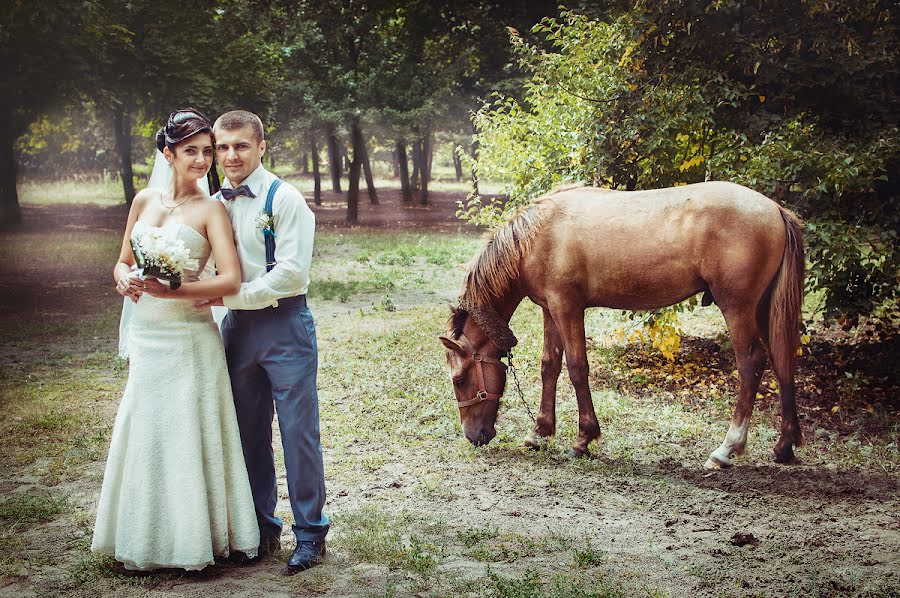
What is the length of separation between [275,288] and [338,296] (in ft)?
31.3

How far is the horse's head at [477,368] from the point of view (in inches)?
235

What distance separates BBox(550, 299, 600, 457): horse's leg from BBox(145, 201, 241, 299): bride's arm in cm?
275

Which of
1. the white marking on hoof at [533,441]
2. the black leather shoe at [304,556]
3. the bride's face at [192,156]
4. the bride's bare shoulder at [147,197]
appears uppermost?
the bride's face at [192,156]

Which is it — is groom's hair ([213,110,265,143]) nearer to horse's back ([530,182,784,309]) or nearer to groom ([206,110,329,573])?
groom ([206,110,329,573])

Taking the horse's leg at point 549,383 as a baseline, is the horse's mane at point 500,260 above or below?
above

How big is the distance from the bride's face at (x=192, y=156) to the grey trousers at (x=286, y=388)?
29.3 inches

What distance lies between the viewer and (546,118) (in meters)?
8.86

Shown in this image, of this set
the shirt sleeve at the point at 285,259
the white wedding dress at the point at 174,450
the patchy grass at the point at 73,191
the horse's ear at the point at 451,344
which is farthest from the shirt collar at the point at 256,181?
the patchy grass at the point at 73,191

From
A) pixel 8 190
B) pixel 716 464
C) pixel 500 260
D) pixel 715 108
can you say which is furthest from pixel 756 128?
pixel 8 190

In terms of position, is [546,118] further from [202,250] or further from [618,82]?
[202,250]

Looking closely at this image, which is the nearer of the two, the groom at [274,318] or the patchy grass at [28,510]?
the groom at [274,318]

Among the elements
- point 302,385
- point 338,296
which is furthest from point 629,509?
point 338,296

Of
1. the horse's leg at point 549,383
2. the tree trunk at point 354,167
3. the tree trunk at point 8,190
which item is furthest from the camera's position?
the tree trunk at point 354,167

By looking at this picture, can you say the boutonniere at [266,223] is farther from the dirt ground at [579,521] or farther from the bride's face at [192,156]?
the dirt ground at [579,521]
